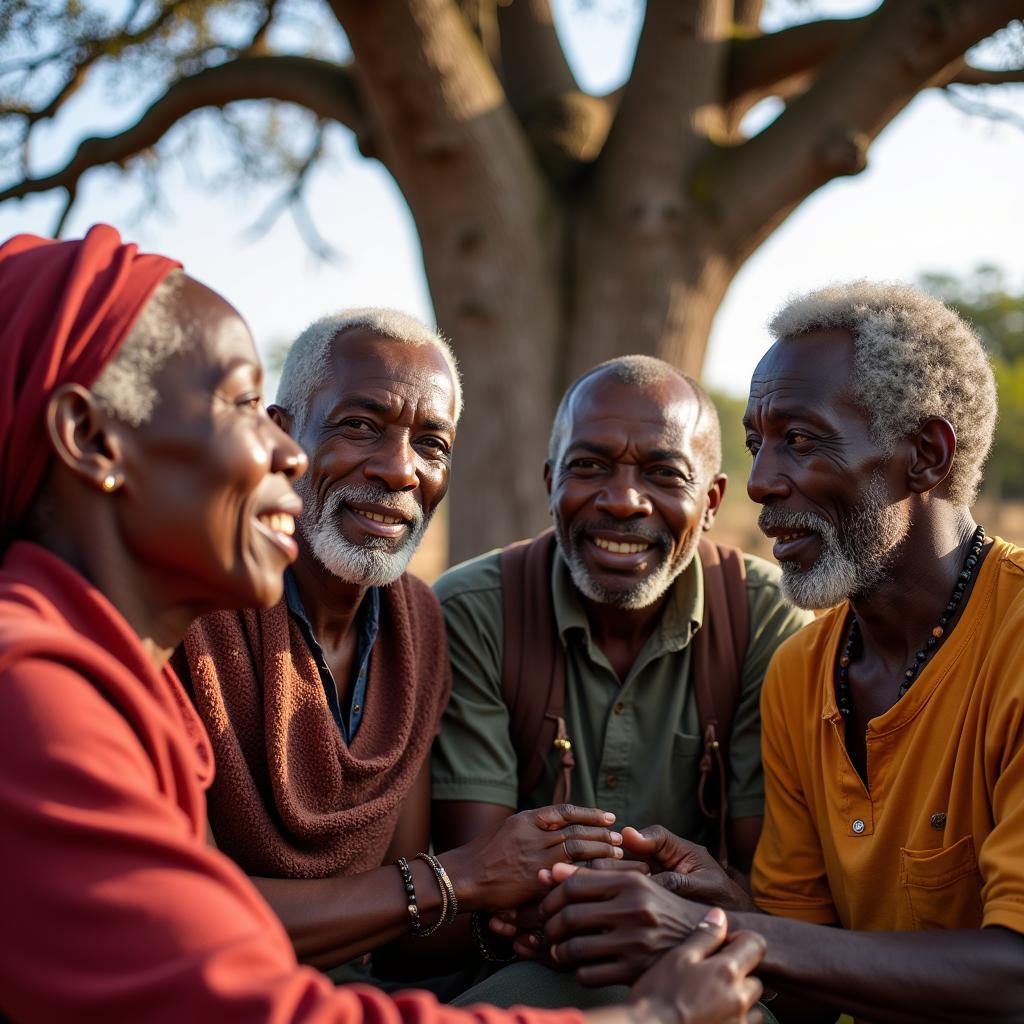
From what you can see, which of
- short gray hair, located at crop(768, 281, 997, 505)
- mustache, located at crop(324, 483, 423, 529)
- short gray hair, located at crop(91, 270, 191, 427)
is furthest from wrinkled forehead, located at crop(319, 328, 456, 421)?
short gray hair, located at crop(91, 270, 191, 427)

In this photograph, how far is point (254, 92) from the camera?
27.5ft

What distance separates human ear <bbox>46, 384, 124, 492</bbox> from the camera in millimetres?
1893

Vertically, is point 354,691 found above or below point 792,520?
below

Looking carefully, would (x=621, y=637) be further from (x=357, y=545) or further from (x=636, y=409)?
(x=357, y=545)

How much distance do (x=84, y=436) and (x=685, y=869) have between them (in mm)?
2015

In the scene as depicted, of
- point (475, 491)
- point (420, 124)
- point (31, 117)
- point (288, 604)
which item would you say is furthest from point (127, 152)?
point (288, 604)

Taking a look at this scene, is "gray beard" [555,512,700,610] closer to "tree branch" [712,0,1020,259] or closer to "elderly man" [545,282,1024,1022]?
"elderly man" [545,282,1024,1022]

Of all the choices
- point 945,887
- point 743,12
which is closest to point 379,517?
point 945,887

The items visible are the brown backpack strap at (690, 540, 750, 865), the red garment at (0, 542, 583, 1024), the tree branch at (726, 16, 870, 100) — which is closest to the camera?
the red garment at (0, 542, 583, 1024)

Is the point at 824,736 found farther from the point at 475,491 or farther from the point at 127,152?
the point at 127,152

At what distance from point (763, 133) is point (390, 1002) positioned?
6.56 metres

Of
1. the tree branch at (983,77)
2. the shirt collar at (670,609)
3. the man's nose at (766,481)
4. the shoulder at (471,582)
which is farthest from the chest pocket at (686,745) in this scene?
the tree branch at (983,77)

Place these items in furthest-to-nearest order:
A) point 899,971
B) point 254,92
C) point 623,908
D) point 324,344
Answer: point 254,92 < point 324,344 < point 623,908 < point 899,971

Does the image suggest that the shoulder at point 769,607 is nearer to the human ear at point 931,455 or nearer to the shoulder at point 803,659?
the shoulder at point 803,659
